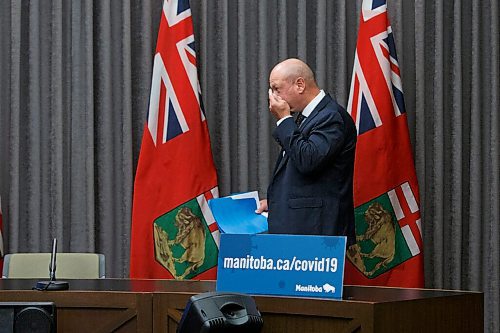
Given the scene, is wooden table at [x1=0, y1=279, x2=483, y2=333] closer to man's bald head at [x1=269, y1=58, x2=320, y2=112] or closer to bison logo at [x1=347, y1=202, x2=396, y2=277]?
man's bald head at [x1=269, y1=58, x2=320, y2=112]

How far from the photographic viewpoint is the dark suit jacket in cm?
377

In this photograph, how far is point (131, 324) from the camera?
8.10 feet

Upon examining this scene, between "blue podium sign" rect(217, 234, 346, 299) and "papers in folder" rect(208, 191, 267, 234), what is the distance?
1.29m

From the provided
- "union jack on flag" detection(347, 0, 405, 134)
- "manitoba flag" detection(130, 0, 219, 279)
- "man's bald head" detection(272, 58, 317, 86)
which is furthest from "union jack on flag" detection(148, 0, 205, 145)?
"man's bald head" detection(272, 58, 317, 86)

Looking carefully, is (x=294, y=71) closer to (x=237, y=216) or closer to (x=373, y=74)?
(x=237, y=216)

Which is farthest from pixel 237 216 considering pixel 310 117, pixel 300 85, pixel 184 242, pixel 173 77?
pixel 173 77

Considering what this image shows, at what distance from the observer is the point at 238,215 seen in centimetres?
387

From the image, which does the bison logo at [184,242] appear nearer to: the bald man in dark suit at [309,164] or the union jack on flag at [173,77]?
the union jack on flag at [173,77]

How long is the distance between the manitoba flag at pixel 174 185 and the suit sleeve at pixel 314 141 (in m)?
1.14

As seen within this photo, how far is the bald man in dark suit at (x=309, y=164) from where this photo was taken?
3766 mm

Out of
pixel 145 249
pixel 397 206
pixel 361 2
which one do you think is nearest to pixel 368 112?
pixel 397 206

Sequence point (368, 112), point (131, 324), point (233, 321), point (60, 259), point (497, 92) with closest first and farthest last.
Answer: point (233, 321) < point (131, 324) < point (60, 259) < point (368, 112) < point (497, 92)

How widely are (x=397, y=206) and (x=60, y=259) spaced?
6.05 feet

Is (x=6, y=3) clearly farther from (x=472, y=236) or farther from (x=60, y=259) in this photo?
(x=472, y=236)
